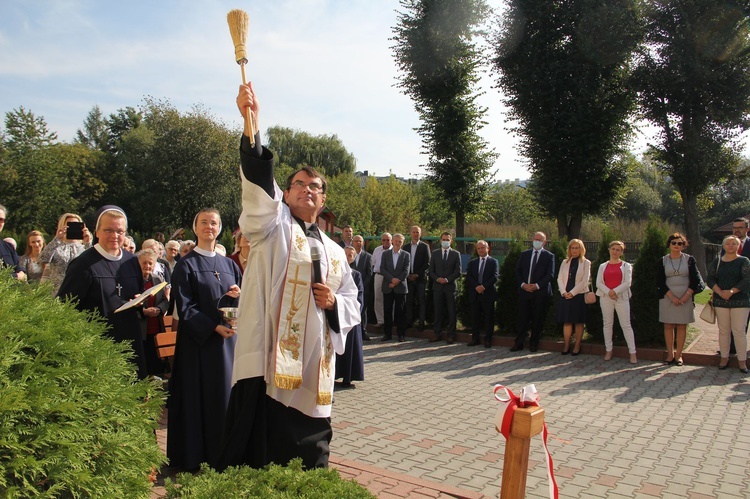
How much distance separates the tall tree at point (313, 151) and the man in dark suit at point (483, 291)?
4354 cm

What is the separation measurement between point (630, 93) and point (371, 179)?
20.5 m

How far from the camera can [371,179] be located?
41344mm

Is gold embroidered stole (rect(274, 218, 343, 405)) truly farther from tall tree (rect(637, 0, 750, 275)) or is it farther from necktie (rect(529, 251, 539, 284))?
tall tree (rect(637, 0, 750, 275))

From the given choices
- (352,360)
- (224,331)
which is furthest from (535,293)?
(224,331)

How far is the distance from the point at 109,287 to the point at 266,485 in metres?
3.39

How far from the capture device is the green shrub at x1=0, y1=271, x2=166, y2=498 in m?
1.96

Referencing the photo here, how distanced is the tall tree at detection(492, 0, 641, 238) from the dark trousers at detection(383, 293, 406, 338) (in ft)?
45.9

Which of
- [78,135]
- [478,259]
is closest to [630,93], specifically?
[478,259]

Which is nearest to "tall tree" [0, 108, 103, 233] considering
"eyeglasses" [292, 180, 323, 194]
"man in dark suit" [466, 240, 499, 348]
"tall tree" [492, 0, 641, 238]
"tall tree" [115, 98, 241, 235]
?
"tall tree" [115, 98, 241, 235]

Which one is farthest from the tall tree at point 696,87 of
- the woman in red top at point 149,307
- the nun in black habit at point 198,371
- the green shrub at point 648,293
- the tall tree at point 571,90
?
the nun in black habit at point 198,371

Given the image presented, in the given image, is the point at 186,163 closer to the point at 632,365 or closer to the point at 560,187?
the point at 560,187

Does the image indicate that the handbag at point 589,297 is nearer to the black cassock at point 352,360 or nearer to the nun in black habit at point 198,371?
the black cassock at point 352,360

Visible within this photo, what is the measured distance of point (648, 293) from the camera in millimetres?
10914

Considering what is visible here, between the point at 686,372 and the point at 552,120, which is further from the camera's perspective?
the point at 552,120
